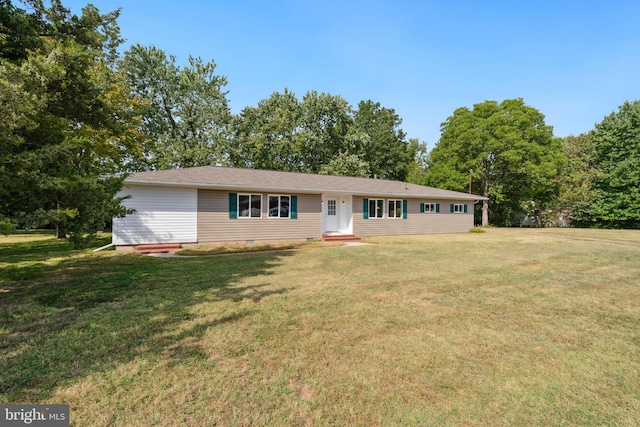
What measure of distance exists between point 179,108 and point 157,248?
22424 millimetres

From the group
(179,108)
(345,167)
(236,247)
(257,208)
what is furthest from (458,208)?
(179,108)

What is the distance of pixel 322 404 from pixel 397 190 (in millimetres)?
16951

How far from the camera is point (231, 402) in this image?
2.36 meters

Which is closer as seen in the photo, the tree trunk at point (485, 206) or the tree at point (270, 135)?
the tree trunk at point (485, 206)

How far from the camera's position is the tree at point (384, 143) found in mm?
37938

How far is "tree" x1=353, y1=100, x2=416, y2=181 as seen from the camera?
37938mm

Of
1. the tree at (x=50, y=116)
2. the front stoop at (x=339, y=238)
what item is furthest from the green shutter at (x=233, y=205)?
the tree at (x=50, y=116)

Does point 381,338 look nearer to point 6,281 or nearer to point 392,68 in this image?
point 6,281

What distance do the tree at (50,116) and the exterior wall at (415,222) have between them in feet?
41.1

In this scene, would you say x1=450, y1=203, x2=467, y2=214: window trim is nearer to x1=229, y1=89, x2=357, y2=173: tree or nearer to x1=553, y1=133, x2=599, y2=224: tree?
x1=553, y1=133, x2=599, y2=224: tree

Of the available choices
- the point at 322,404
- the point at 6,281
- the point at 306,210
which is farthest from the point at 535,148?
the point at 6,281

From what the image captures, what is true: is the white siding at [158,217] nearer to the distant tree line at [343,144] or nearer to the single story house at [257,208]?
the single story house at [257,208]

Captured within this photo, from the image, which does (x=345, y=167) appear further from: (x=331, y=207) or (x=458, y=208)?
(x=331, y=207)

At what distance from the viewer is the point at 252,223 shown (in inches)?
540
